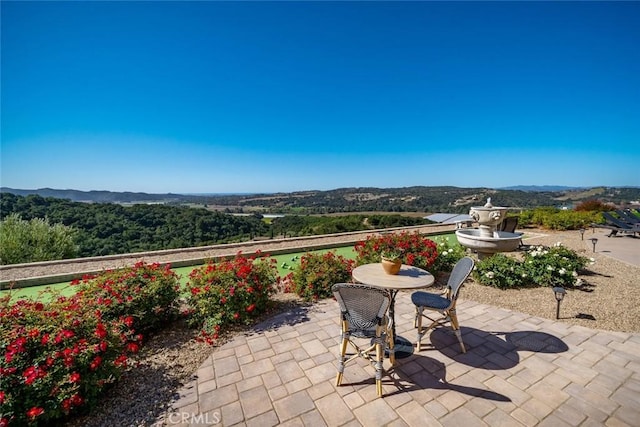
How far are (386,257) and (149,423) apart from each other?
103 inches

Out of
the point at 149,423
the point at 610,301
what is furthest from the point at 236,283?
the point at 610,301

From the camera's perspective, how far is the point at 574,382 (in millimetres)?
2381

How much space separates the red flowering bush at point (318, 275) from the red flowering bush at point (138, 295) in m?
1.94

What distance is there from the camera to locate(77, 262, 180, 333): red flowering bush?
A: 303 centimetres

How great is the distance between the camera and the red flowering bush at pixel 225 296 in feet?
11.1

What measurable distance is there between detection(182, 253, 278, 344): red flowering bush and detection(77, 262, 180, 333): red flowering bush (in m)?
0.28

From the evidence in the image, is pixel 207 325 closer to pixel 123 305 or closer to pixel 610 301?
pixel 123 305

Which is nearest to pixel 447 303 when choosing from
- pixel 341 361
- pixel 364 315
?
pixel 364 315

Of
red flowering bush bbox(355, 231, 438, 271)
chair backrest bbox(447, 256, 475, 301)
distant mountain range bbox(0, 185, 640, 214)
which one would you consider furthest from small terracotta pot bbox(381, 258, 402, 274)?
distant mountain range bbox(0, 185, 640, 214)

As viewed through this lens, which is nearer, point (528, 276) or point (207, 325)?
point (207, 325)

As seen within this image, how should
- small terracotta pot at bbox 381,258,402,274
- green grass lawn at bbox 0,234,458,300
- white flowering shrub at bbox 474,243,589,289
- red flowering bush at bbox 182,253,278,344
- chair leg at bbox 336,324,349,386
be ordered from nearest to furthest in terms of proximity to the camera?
chair leg at bbox 336,324,349,386 < small terracotta pot at bbox 381,258,402,274 < red flowering bush at bbox 182,253,278,344 < green grass lawn at bbox 0,234,458,300 < white flowering shrub at bbox 474,243,589,289

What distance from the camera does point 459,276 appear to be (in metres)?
3.00

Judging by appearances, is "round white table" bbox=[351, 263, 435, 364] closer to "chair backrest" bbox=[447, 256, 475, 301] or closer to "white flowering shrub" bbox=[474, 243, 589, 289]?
"chair backrest" bbox=[447, 256, 475, 301]

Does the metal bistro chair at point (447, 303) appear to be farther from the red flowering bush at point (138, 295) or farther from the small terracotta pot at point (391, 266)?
the red flowering bush at point (138, 295)
